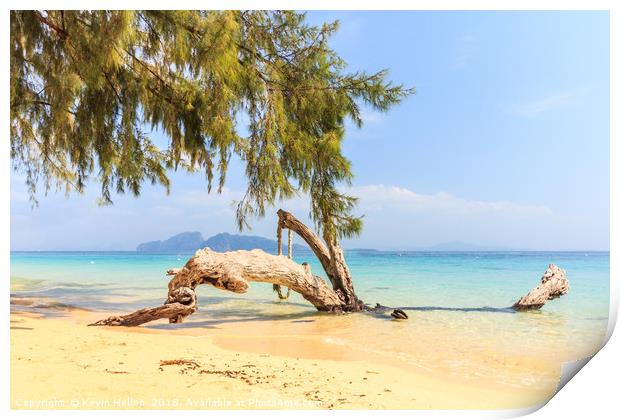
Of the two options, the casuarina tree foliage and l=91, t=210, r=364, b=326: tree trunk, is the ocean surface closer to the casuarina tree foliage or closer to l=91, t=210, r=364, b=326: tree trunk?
l=91, t=210, r=364, b=326: tree trunk

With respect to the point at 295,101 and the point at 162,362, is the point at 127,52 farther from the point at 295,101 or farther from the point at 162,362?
the point at 162,362

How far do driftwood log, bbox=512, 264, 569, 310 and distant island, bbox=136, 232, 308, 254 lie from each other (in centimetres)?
243

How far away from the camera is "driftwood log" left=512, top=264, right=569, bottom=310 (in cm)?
486

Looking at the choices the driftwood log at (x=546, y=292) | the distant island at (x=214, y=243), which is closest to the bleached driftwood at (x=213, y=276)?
the distant island at (x=214, y=243)

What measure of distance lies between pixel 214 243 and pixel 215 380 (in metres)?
3.24

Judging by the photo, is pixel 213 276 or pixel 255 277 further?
pixel 255 277

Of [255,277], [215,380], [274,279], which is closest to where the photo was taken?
[215,380]

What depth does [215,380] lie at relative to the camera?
92.8 inches

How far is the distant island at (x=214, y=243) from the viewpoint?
15.5 ft

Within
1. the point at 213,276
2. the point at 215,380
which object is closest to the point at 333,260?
the point at 213,276

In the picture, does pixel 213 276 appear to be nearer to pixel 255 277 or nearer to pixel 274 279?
pixel 255 277

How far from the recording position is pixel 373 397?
2.29 m

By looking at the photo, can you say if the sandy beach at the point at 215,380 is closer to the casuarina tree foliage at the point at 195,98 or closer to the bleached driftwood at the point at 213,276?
the bleached driftwood at the point at 213,276

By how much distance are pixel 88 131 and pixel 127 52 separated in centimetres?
54
